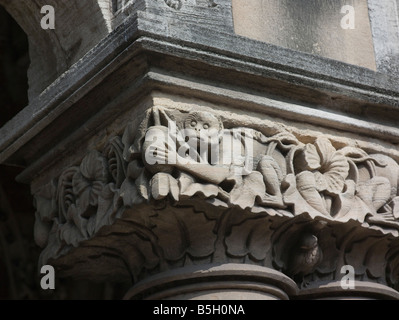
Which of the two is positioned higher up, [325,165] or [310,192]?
[325,165]

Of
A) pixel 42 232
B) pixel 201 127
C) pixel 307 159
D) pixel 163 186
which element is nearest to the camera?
pixel 163 186

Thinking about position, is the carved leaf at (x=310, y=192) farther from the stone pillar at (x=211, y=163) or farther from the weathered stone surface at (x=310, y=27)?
the weathered stone surface at (x=310, y=27)

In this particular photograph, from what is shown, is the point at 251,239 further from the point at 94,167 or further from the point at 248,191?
the point at 94,167

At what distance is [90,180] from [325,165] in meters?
0.68

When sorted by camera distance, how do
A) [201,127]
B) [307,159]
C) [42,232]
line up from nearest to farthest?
[201,127] < [307,159] < [42,232]

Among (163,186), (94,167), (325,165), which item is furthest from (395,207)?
(94,167)

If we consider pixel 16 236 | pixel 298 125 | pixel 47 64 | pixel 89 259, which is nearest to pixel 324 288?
pixel 298 125

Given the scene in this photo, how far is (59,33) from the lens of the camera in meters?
3.64

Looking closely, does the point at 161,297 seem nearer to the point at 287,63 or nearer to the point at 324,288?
the point at 324,288

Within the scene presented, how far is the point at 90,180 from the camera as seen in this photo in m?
3.35

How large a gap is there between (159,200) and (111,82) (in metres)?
0.43

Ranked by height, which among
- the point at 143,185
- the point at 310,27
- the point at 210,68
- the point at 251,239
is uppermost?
the point at 310,27

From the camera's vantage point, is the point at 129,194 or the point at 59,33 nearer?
the point at 129,194

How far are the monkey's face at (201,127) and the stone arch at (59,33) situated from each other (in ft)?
1.49
